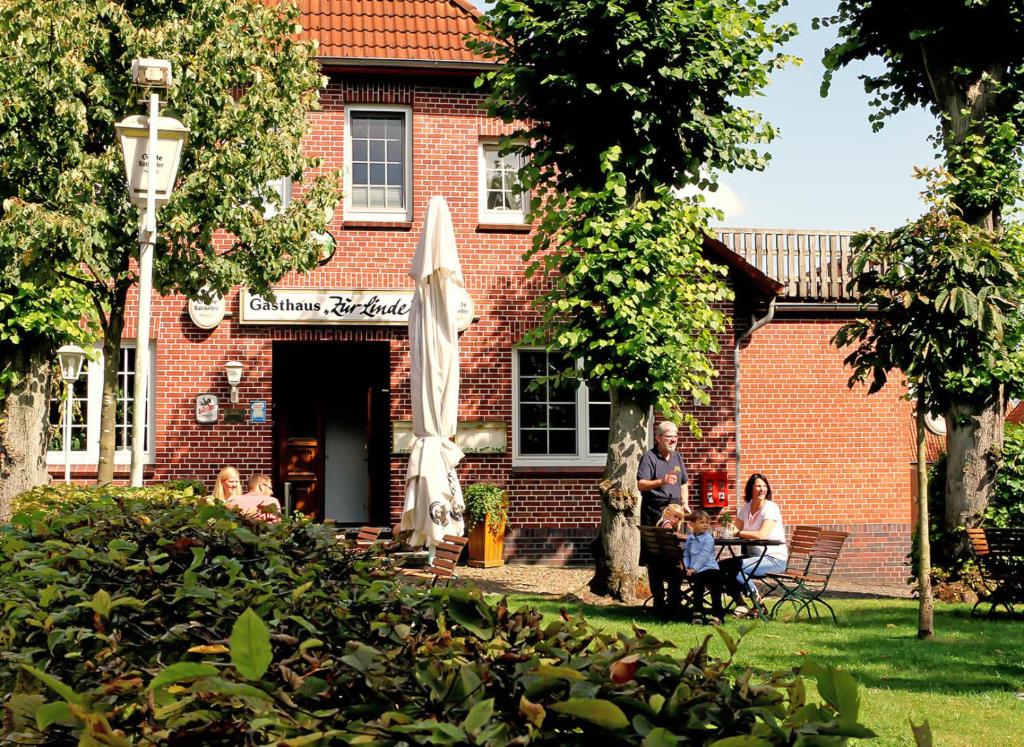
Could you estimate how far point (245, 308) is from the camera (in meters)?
16.4

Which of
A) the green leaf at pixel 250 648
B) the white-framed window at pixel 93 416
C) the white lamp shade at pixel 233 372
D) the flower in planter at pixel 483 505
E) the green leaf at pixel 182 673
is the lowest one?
the flower in planter at pixel 483 505

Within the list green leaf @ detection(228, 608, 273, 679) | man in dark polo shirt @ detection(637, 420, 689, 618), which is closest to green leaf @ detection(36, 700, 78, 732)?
green leaf @ detection(228, 608, 273, 679)

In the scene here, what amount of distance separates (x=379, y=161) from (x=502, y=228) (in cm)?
199

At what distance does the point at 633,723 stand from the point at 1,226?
11.1m

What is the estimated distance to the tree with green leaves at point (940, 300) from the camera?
449 inches

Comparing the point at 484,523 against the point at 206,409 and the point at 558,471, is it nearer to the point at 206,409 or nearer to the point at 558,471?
the point at 558,471

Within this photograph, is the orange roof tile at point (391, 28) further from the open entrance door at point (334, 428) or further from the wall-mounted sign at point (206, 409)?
the wall-mounted sign at point (206, 409)

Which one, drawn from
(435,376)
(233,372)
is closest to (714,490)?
(435,376)

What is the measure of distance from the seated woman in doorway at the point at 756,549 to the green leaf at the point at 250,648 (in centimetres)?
876

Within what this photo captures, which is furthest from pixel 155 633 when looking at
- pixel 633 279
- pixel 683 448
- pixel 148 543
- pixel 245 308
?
pixel 683 448

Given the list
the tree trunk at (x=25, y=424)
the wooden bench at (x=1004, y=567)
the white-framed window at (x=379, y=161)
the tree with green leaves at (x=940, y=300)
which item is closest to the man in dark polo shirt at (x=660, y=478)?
the tree with green leaves at (x=940, y=300)

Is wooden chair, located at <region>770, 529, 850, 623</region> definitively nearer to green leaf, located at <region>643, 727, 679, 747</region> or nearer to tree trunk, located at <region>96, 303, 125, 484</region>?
tree trunk, located at <region>96, 303, 125, 484</region>

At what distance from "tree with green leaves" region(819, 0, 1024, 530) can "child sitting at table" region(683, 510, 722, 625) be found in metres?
4.28

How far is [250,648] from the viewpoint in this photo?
1812 mm
